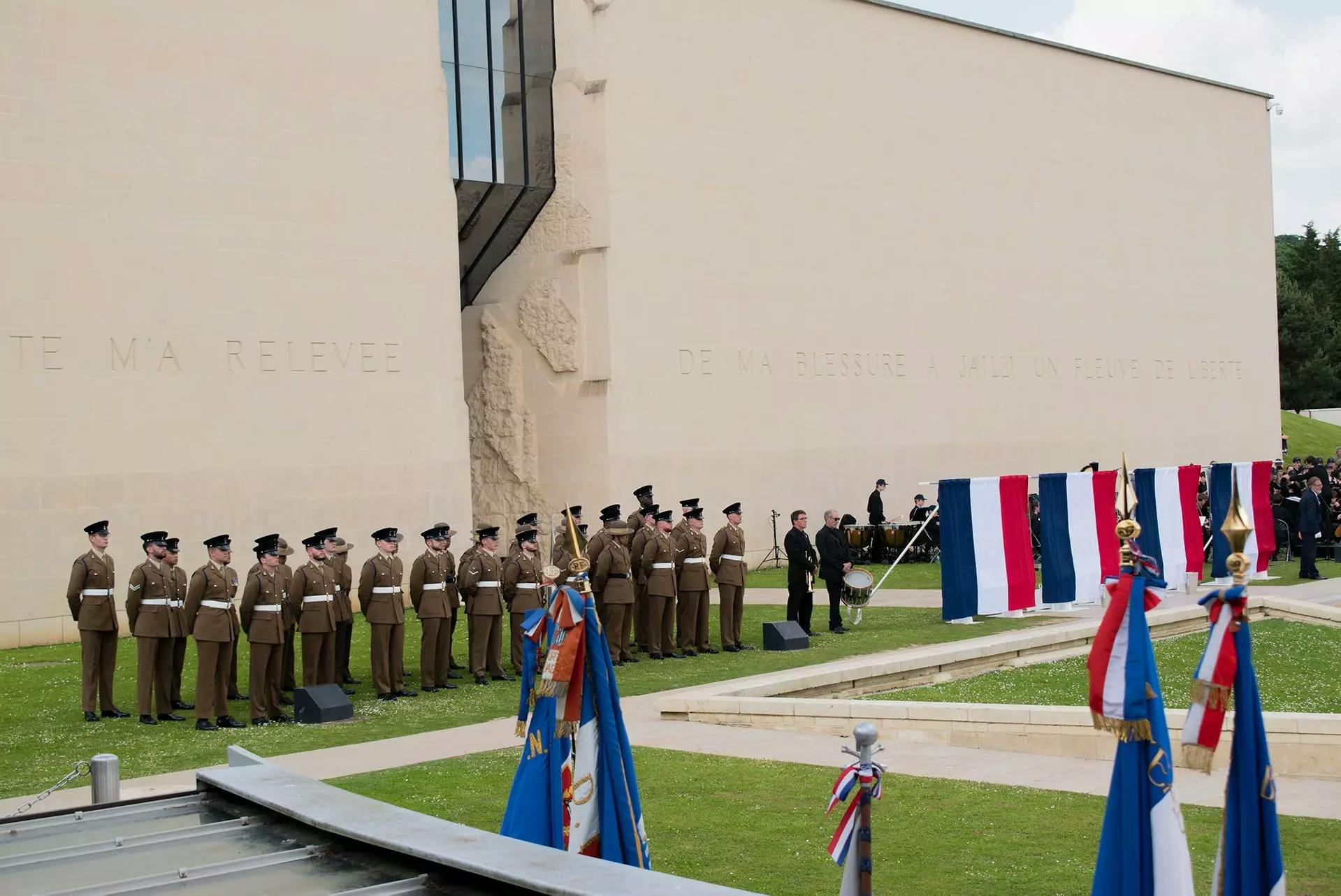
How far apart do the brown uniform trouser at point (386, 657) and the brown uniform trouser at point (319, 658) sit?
39 centimetres

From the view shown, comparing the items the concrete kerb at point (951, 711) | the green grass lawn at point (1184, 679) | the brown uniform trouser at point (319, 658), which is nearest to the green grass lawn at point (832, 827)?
the concrete kerb at point (951, 711)

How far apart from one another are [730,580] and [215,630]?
5.90 meters

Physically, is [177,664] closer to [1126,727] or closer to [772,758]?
[772,758]

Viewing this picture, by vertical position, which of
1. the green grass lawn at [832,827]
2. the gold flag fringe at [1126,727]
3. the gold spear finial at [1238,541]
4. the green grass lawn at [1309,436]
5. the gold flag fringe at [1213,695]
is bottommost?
the green grass lawn at [832,827]

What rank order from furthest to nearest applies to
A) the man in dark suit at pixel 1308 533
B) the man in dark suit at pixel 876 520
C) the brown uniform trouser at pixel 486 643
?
the man in dark suit at pixel 876 520, the man in dark suit at pixel 1308 533, the brown uniform trouser at pixel 486 643

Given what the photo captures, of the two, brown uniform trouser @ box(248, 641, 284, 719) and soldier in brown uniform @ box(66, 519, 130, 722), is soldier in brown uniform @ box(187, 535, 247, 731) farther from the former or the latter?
soldier in brown uniform @ box(66, 519, 130, 722)

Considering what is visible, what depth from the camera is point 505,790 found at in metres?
9.11

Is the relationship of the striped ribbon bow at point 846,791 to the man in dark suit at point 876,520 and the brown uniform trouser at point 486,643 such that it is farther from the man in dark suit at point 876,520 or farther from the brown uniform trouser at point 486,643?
the man in dark suit at point 876,520

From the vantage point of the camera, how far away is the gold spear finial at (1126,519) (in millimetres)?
5191

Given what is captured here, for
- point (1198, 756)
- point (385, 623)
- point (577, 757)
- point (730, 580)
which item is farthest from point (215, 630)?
point (1198, 756)

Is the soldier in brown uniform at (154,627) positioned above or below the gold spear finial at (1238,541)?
below

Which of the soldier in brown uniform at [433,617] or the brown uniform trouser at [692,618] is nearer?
the soldier in brown uniform at [433,617]

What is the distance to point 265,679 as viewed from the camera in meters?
12.7

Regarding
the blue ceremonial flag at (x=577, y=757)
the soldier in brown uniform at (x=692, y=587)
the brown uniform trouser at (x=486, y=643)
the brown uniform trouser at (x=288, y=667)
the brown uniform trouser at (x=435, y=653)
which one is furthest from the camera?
the soldier in brown uniform at (x=692, y=587)
